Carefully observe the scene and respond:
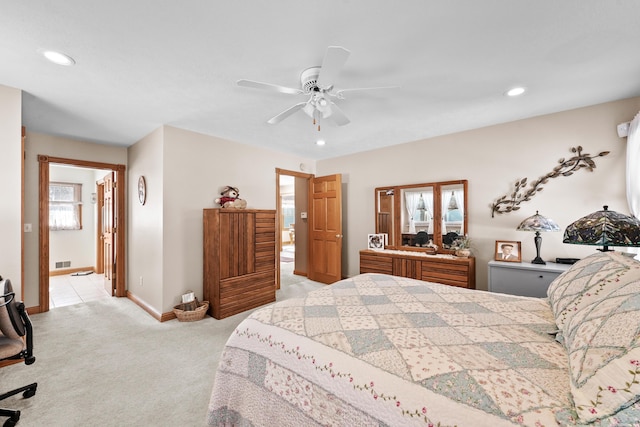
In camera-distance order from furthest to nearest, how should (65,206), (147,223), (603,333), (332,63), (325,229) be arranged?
(65,206) < (325,229) < (147,223) < (332,63) < (603,333)

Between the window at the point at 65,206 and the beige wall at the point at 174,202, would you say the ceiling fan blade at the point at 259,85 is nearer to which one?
the beige wall at the point at 174,202

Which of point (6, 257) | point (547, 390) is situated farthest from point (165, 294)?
point (547, 390)

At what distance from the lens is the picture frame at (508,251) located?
3.12 m

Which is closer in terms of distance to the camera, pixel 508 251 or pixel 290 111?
pixel 290 111

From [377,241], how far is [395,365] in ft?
11.3

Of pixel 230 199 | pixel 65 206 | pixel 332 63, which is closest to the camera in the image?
pixel 332 63

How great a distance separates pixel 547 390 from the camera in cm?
88

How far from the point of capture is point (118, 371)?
2238 millimetres

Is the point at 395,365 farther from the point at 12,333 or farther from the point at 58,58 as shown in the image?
the point at 58,58

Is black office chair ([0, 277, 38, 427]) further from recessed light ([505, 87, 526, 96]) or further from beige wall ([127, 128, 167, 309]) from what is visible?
recessed light ([505, 87, 526, 96])

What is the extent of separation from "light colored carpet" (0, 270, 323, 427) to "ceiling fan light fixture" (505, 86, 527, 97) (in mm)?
3675

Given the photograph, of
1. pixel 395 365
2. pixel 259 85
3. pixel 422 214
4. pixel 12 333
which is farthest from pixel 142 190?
pixel 422 214

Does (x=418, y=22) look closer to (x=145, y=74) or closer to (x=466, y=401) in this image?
(x=466, y=401)

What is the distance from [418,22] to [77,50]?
231 cm
